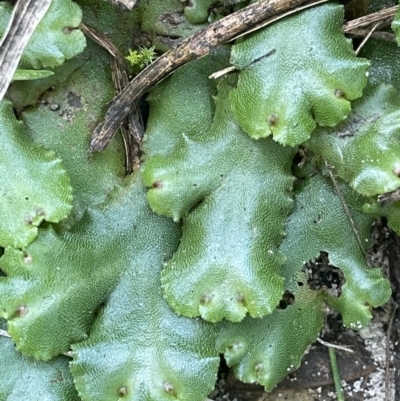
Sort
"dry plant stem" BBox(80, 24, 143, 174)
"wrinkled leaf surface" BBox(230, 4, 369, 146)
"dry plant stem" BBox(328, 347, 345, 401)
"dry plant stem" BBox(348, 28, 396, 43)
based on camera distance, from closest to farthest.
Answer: "wrinkled leaf surface" BBox(230, 4, 369, 146)
"dry plant stem" BBox(348, 28, 396, 43)
"dry plant stem" BBox(80, 24, 143, 174)
"dry plant stem" BBox(328, 347, 345, 401)

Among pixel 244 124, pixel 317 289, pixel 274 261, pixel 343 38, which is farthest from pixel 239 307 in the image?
pixel 343 38

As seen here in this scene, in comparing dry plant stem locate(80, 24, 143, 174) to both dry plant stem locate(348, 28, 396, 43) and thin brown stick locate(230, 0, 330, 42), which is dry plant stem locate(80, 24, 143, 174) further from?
dry plant stem locate(348, 28, 396, 43)

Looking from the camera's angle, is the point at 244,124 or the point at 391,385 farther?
the point at 391,385

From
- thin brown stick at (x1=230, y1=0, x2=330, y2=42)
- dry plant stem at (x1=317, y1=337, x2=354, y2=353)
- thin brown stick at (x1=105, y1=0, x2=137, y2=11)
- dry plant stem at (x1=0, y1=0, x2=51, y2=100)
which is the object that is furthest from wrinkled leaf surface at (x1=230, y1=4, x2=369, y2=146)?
dry plant stem at (x1=317, y1=337, x2=354, y2=353)

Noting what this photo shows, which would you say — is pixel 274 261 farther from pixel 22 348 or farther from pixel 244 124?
pixel 22 348

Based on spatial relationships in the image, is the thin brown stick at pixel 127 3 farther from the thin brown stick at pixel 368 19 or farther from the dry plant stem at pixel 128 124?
the thin brown stick at pixel 368 19
